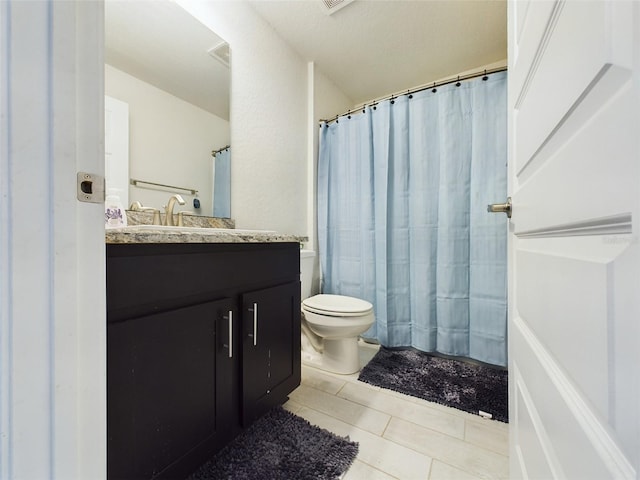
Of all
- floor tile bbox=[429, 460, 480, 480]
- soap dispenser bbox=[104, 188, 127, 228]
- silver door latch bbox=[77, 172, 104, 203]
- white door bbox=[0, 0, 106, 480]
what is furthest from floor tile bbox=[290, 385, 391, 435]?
silver door latch bbox=[77, 172, 104, 203]

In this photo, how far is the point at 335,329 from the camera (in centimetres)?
143

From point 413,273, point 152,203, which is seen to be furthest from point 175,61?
point 413,273

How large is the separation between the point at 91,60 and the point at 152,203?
0.98 m

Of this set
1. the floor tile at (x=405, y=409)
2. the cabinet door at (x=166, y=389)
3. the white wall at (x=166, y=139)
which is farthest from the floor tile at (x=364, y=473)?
the white wall at (x=166, y=139)

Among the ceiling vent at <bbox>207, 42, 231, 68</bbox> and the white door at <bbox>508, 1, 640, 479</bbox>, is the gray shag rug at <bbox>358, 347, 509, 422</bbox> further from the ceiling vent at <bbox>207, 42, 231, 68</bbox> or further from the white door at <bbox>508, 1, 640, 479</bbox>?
the ceiling vent at <bbox>207, 42, 231, 68</bbox>

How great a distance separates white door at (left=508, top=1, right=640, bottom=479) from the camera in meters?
0.23

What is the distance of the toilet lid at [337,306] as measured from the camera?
4.68 ft

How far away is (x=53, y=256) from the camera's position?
354 millimetres

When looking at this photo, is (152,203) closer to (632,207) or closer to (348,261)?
(348,261)

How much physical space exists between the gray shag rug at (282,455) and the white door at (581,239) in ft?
2.04

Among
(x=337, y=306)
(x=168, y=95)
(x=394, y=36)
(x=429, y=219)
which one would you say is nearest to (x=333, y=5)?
(x=394, y=36)

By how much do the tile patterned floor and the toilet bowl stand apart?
14 centimetres

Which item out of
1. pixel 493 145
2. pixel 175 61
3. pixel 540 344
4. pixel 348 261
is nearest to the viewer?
pixel 540 344

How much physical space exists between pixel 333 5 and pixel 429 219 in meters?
1.45
